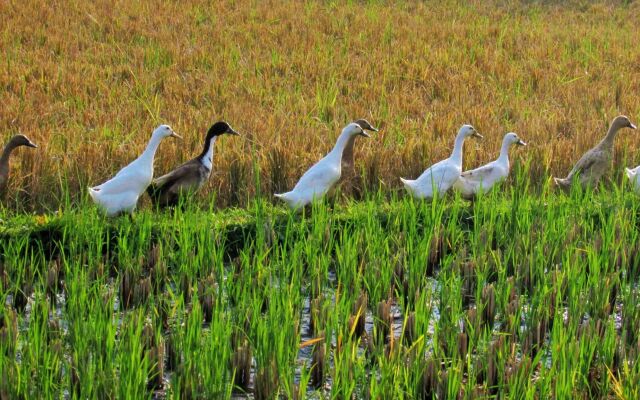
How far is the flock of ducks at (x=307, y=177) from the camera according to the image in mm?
6754

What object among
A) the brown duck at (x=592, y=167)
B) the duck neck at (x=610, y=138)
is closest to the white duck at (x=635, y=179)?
the brown duck at (x=592, y=167)

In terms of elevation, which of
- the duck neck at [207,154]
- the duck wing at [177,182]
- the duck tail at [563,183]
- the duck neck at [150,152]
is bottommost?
the duck tail at [563,183]

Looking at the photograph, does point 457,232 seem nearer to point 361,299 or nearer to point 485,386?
point 361,299

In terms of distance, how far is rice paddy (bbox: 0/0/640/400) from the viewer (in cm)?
447

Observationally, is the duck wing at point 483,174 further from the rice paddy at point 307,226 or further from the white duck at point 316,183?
the white duck at point 316,183

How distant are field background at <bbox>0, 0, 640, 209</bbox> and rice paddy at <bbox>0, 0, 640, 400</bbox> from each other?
37 millimetres

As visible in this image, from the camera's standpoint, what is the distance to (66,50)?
495 inches

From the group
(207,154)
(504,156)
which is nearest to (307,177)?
(207,154)

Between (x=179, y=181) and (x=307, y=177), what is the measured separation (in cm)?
82

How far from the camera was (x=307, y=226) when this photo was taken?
6.88m

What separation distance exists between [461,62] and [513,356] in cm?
891

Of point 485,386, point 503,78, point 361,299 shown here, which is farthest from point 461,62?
point 485,386

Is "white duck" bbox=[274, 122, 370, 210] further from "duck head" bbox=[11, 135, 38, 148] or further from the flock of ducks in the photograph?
"duck head" bbox=[11, 135, 38, 148]

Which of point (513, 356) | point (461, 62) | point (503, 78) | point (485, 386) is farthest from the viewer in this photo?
point (461, 62)
